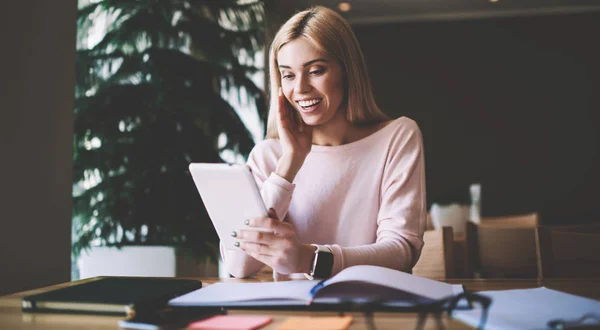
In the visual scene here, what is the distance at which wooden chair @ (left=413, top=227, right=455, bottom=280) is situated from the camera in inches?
63.9

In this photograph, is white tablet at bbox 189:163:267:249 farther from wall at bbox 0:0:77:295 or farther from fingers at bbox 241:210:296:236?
wall at bbox 0:0:77:295

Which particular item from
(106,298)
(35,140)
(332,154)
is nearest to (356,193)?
(332,154)

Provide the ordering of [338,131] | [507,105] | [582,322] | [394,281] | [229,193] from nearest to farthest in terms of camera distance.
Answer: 1. [582,322]
2. [394,281]
3. [229,193]
4. [338,131]
5. [507,105]

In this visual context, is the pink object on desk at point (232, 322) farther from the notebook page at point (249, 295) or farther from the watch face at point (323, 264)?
the watch face at point (323, 264)

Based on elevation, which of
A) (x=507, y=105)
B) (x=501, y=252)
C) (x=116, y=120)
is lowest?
(x=501, y=252)

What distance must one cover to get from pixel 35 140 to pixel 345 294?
125 centimetres

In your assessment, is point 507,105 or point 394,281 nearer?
point 394,281

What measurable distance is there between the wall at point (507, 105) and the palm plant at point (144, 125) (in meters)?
3.80

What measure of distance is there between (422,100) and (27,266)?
5.03 metres

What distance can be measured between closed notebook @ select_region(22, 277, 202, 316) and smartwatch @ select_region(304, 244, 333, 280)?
0.29m

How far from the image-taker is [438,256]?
1.66 metres

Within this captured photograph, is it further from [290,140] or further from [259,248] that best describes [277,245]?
[290,140]

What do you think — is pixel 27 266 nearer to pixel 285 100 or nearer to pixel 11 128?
pixel 11 128

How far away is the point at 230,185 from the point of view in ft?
3.30
